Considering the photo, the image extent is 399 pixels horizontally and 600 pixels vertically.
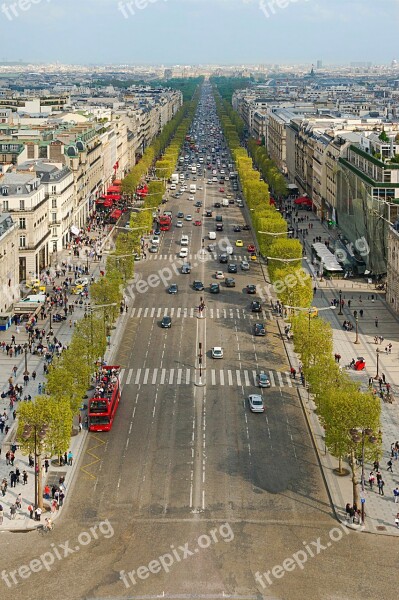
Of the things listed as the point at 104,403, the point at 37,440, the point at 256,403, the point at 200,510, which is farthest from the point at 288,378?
the point at 37,440

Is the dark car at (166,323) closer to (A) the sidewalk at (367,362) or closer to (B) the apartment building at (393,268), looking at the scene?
(A) the sidewalk at (367,362)

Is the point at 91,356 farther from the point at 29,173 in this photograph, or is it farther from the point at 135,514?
the point at 29,173

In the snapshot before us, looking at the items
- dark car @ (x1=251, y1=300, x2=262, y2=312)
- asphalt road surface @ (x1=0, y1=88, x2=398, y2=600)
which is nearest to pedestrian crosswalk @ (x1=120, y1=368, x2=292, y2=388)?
asphalt road surface @ (x1=0, y1=88, x2=398, y2=600)

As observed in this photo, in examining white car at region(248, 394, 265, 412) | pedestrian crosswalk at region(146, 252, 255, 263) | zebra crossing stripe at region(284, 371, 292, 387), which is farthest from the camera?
pedestrian crosswalk at region(146, 252, 255, 263)

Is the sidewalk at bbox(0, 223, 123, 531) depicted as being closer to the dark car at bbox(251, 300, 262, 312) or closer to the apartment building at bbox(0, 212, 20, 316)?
the apartment building at bbox(0, 212, 20, 316)

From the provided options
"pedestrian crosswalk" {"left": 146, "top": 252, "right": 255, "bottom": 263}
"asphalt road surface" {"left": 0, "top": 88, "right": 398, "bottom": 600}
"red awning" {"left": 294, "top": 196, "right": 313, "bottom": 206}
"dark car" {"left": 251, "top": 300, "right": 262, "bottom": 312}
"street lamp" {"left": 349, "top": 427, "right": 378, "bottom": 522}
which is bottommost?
"asphalt road surface" {"left": 0, "top": 88, "right": 398, "bottom": 600}

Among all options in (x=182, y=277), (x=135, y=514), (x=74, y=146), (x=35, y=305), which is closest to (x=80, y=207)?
(x=74, y=146)
